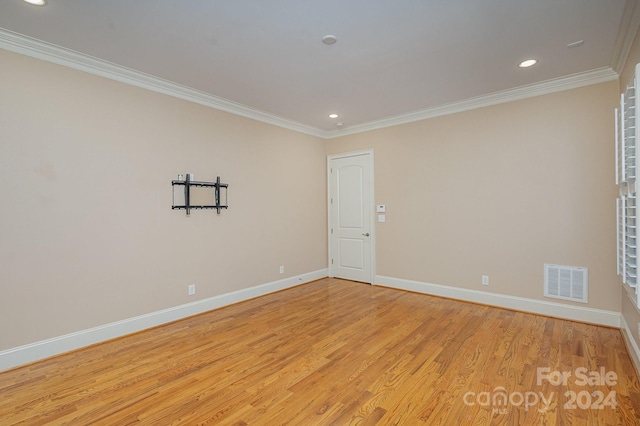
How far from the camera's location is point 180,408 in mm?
2074

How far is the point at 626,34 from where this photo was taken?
259 cm

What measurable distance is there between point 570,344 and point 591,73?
9.68 ft

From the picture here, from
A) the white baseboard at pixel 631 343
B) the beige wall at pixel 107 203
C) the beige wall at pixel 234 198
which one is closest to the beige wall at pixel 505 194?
the beige wall at pixel 234 198

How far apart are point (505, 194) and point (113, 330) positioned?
4.97 m

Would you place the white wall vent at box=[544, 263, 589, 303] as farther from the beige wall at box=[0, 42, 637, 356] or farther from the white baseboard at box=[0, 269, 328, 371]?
the white baseboard at box=[0, 269, 328, 371]

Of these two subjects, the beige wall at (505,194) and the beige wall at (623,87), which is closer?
the beige wall at (623,87)

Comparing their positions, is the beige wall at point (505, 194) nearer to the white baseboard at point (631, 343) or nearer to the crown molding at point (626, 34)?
the white baseboard at point (631, 343)

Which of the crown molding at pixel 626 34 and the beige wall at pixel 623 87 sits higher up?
the crown molding at pixel 626 34

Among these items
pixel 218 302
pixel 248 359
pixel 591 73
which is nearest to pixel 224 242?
pixel 218 302

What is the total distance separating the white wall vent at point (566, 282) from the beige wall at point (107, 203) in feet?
12.8

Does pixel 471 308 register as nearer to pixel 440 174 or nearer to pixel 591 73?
pixel 440 174

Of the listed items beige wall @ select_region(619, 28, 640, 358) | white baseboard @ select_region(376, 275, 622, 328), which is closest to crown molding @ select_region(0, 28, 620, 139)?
beige wall @ select_region(619, 28, 640, 358)

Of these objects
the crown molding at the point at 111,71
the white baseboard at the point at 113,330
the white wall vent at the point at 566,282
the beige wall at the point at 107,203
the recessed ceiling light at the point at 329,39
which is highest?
the recessed ceiling light at the point at 329,39

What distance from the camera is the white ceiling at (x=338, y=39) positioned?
228cm
